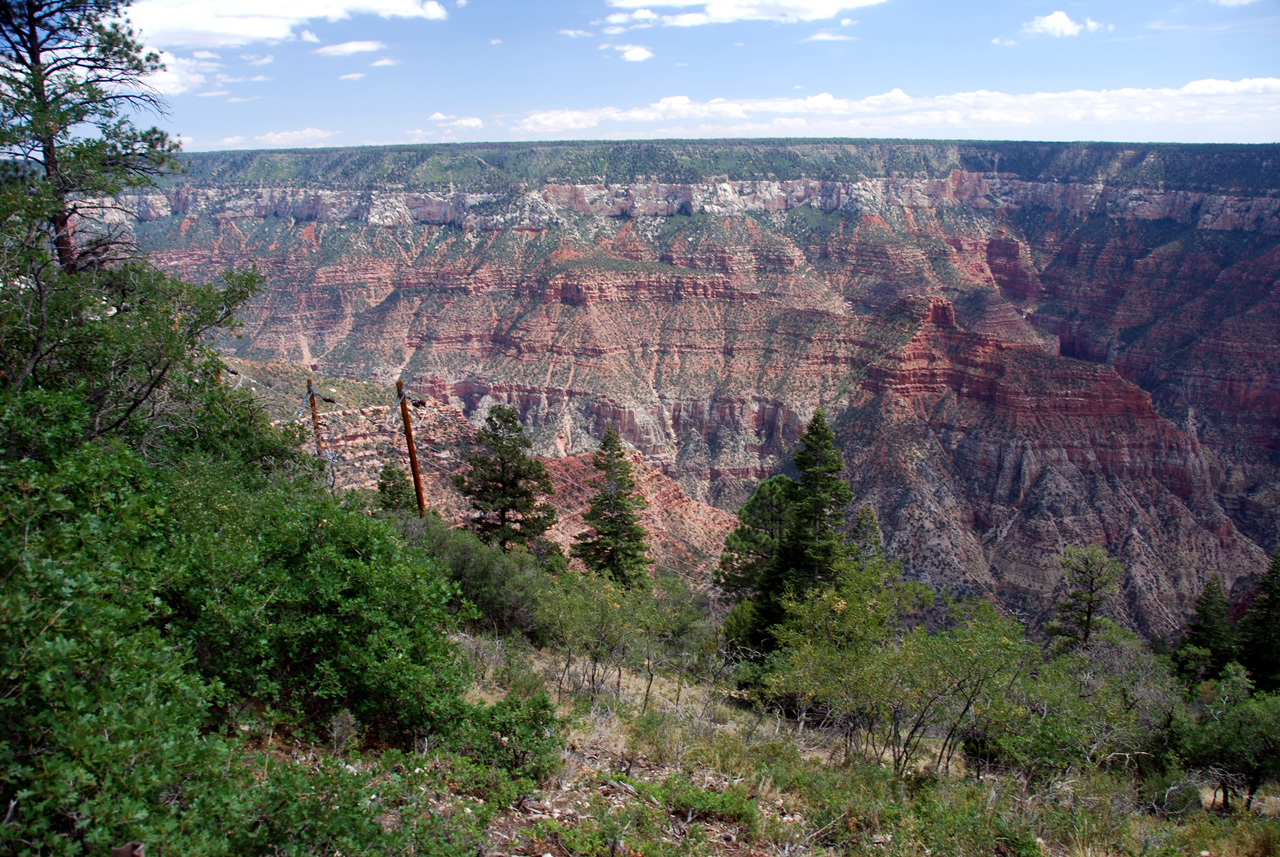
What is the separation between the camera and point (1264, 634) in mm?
31422

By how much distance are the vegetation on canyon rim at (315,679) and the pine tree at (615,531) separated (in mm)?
11362

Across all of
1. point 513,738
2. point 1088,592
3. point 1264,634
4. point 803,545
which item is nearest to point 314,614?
point 513,738

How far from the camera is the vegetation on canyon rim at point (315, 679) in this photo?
533 centimetres

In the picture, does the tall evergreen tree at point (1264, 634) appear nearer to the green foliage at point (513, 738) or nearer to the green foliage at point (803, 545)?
the green foliage at point (803, 545)

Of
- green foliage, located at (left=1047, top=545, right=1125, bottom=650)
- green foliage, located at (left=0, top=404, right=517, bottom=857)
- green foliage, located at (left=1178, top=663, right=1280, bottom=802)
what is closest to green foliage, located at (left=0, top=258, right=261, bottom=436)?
green foliage, located at (left=0, top=404, right=517, bottom=857)

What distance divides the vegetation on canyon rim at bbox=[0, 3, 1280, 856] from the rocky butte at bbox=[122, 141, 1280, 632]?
4279 cm

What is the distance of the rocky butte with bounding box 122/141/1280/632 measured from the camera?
64.0 meters

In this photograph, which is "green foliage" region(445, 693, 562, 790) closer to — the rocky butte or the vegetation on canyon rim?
the vegetation on canyon rim

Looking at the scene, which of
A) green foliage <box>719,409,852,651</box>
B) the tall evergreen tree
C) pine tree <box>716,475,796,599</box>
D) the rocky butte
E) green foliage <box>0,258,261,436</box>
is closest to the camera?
green foliage <box>0,258,261,436</box>

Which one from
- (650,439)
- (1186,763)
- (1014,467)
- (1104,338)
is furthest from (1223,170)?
(1186,763)

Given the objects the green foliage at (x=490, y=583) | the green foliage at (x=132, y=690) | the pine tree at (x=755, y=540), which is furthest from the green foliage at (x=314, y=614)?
the pine tree at (x=755, y=540)

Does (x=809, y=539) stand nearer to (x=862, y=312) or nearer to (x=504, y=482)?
(x=504, y=482)

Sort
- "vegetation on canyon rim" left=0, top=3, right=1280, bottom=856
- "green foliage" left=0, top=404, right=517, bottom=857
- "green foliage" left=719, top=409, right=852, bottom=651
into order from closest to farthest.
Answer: "green foliage" left=0, top=404, right=517, bottom=857 < "vegetation on canyon rim" left=0, top=3, right=1280, bottom=856 < "green foliage" left=719, top=409, right=852, bottom=651

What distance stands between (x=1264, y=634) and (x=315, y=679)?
39341 mm
